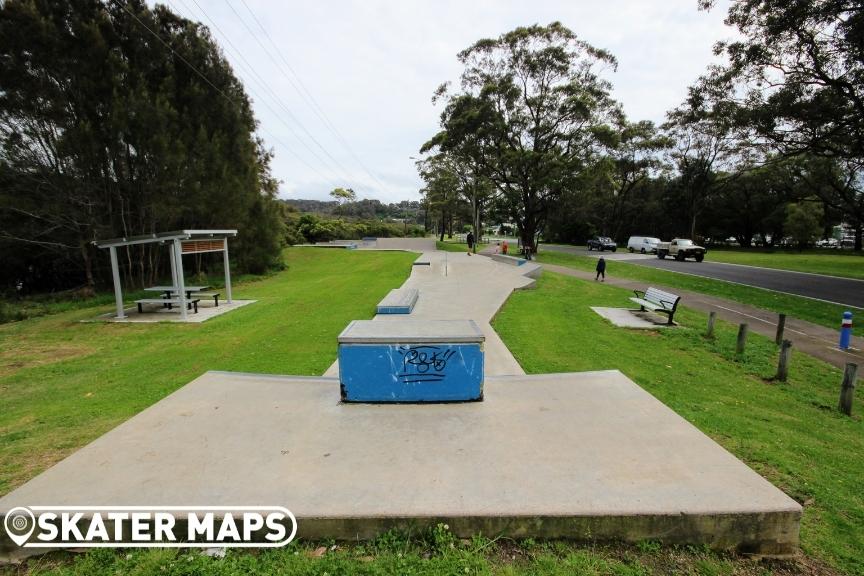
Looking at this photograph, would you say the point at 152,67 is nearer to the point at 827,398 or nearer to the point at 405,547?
the point at 405,547

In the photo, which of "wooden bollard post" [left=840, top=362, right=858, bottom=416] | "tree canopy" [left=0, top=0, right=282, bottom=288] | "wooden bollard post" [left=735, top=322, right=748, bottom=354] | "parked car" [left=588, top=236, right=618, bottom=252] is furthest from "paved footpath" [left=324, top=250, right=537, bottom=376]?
"parked car" [left=588, top=236, right=618, bottom=252]

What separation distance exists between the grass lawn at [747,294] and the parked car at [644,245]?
45.7 feet

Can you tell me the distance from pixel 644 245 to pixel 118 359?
40.4 m

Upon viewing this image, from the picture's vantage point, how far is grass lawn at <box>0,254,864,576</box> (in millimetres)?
2666

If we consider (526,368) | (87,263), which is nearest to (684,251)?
(526,368)

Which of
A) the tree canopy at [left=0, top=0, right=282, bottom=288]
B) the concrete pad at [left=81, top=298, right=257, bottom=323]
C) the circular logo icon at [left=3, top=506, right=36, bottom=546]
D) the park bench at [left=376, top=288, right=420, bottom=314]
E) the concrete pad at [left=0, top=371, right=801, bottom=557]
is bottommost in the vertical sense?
the concrete pad at [left=81, top=298, right=257, bottom=323]

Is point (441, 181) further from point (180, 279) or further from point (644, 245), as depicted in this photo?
point (180, 279)

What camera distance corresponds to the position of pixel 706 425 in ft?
16.1

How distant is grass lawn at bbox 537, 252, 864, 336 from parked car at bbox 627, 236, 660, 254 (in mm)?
13941

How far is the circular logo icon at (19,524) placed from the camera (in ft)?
9.12

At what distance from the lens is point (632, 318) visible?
11352 millimetres

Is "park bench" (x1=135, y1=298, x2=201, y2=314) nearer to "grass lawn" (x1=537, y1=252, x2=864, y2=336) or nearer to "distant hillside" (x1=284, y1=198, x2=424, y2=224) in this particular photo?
"grass lawn" (x1=537, y1=252, x2=864, y2=336)

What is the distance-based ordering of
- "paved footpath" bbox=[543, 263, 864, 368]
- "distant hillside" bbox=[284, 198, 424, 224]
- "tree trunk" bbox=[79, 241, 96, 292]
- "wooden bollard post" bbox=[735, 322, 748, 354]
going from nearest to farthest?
"wooden bollard post" bbox=[735, 322, 748, 354] → "paved footpath" bbox=[543, 263, 864, 368] → "tree trunk" bbox=[79, 241, 96, 292] → "distant hillside" bbox=[284, 198, 424, 224]

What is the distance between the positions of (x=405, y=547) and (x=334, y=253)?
33208 mm
